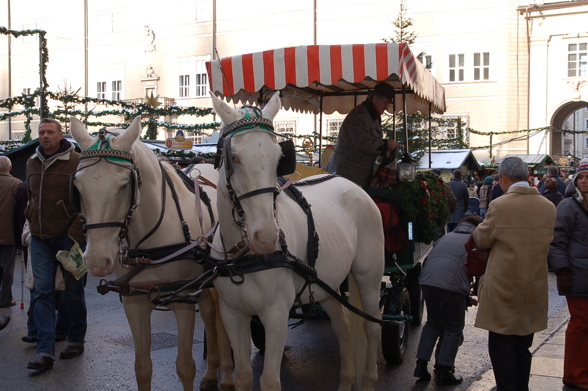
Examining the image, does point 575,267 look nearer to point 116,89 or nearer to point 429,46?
point 429,46

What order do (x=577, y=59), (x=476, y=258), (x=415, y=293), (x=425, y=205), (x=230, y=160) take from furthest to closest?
(x=577, y=59) < (x=415, y=293) < (x=425, y=205) < (x=476, y=258) < (x=230, y=160)

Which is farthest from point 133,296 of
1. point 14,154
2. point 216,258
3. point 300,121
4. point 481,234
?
point 300,121

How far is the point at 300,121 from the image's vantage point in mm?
31922

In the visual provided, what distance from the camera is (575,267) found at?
206 inches

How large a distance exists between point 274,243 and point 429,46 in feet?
97.7

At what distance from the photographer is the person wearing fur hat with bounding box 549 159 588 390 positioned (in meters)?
5.22

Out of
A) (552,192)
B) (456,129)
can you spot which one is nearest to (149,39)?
(456,129)

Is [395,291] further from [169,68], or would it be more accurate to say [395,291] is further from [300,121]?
[169,68]

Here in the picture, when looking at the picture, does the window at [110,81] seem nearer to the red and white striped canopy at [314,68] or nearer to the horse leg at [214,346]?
the red and white striped canopy at [314,68]

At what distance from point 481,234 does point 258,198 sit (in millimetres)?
2128

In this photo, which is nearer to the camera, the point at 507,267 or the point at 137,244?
the point at 137,244

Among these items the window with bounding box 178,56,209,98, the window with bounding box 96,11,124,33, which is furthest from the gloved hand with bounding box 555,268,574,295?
the window with bounding box 96,11,124,33

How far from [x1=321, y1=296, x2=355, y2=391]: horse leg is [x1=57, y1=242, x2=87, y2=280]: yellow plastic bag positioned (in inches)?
87.9

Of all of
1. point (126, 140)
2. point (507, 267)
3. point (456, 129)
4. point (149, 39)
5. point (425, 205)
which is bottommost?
point (507, 267)
